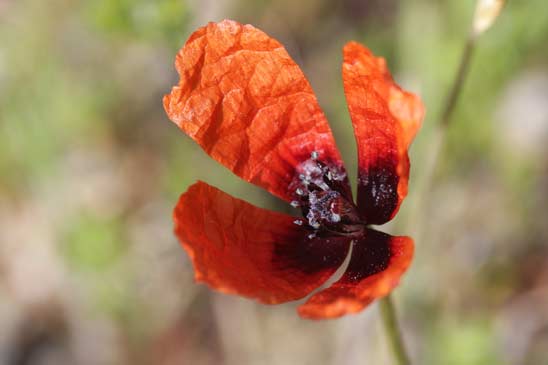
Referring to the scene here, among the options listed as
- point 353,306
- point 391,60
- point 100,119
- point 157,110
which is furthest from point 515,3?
point 353,306

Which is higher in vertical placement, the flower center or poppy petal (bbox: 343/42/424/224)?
poppy petal (bbox: 343/42/424/224)

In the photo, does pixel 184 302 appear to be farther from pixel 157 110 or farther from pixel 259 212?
pixel 259 212

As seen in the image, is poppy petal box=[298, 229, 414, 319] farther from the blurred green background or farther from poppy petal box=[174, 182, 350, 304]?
the blurred green background

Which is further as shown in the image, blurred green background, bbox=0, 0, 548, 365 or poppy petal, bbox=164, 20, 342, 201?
blurred green background, bbox=0, 0, 548, 365

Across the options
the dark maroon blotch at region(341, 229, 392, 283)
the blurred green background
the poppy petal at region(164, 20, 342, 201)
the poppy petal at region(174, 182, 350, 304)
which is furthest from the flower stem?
the blurred green background

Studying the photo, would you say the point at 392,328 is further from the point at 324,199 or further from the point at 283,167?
the point at 283,167

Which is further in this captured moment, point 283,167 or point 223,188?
point 223,188

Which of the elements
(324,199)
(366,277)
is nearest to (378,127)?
(324,199)
